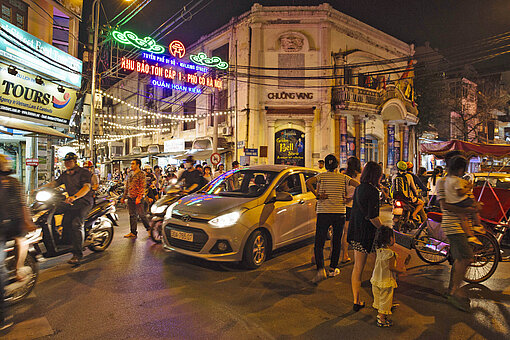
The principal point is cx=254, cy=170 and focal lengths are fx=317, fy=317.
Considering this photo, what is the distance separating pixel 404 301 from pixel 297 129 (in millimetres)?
16996

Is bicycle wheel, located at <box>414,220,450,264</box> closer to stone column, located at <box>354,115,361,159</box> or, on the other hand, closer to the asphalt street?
the asphalt street

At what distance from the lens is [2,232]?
10.9 ft

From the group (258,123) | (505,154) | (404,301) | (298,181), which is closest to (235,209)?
(298,181)

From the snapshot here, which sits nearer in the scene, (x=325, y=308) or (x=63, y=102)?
(x=325, y=308)

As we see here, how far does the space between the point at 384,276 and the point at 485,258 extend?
100 inches

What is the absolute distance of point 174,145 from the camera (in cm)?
2627

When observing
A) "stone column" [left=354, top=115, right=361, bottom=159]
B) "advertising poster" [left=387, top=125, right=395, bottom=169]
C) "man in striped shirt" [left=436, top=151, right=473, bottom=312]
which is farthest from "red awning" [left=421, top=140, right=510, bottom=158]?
"advertising poster" [left=387, top=125, right=395, bottom=169]

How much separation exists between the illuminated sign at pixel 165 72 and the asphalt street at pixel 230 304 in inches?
486

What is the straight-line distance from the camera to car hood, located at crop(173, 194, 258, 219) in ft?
16.9

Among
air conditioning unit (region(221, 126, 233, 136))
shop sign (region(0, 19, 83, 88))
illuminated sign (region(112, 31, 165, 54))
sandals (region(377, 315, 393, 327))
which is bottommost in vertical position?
sandals (region(377, 315, 393, 327))

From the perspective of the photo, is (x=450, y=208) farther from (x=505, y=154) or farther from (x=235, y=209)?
(x=505, y=154)

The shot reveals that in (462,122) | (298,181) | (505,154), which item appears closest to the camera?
(298,181)

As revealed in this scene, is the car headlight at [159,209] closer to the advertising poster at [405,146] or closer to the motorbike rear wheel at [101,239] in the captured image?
the motorbike rear wheel at [101,239]

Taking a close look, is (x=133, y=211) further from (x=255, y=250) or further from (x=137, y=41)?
(x=137, y=41)
